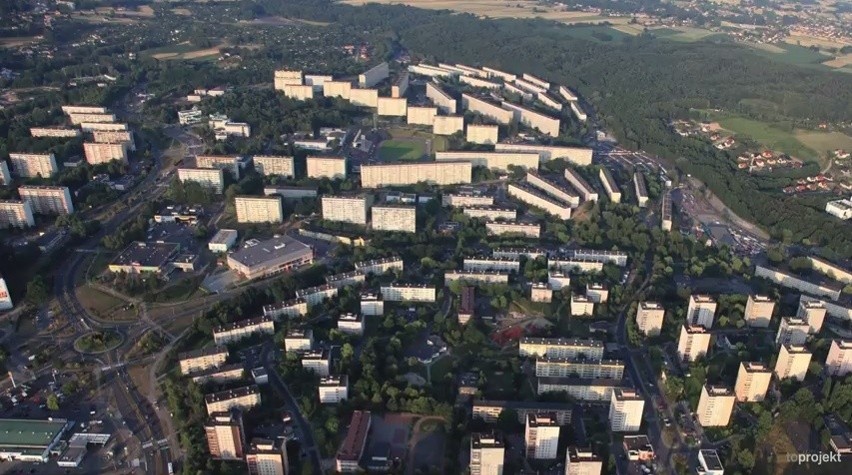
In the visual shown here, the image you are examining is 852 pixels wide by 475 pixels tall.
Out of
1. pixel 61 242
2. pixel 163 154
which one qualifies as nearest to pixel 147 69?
pixel 163 154

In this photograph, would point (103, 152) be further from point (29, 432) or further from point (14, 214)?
point (29, 432)

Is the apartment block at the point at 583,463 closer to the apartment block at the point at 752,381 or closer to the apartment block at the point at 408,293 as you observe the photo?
the apartment block at the point at 752,381

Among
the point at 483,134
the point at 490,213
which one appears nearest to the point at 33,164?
the point at 490,213

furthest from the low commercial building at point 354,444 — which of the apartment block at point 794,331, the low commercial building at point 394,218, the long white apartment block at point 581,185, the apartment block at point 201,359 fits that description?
the long white apartment block at point 581,185

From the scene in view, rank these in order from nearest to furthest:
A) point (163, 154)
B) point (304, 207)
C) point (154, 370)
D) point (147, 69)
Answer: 1. point (154, 370)
2. point (304, 207)
3. point (163, 154)
4. point (147, 69)

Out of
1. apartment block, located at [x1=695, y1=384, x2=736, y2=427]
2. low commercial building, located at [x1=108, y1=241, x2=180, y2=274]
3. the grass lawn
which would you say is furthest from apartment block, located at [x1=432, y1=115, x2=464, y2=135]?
apartment block, located at [x1=695, y1=384, x2=736, y2=427]

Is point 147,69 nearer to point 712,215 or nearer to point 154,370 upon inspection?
point 154,370

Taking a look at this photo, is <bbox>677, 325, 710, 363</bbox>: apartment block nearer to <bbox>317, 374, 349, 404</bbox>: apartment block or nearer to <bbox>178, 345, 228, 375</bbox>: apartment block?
<bbox>317, 374, 349, 404</bbox>: apartment block
